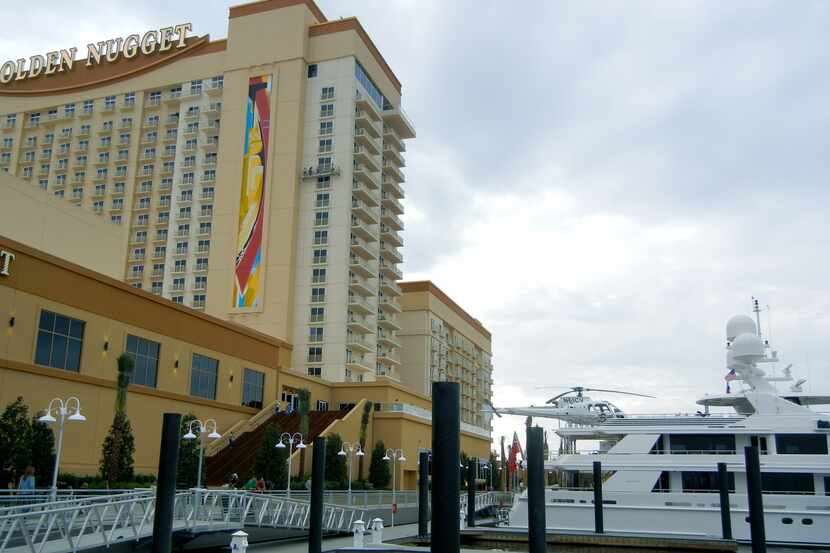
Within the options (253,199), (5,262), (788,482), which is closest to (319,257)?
(253,199)

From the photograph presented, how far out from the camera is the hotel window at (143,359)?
139 ft

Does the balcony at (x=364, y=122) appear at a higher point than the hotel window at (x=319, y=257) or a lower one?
higher

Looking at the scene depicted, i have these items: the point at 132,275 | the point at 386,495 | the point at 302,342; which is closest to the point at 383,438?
the point at 302,342

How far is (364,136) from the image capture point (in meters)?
76.1

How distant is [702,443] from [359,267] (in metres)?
42.6

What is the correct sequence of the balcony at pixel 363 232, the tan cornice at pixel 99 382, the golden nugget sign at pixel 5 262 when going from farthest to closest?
Answer: the balcony at pixel 363 232
the tan cornice at pixel 99 382
the golden nugget sign at pixel 5 262

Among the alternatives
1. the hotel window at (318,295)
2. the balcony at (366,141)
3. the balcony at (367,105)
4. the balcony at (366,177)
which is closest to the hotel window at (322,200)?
the balcony at (366,177)

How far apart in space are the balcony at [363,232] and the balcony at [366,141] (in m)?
8.12

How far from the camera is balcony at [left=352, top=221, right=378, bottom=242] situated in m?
74.5

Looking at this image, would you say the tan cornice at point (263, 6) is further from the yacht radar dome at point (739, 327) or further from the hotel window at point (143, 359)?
the yacht radar dome at point (739, 327)

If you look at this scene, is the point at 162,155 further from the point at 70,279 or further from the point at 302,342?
the point at 70,279

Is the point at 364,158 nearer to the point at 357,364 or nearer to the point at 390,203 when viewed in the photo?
the point at 390,203

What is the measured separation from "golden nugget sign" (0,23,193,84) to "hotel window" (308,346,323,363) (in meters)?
38.4

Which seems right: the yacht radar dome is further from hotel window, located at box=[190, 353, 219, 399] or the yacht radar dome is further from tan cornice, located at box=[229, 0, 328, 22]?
tan cornice, located at box=[229, 0, 328, 22]
